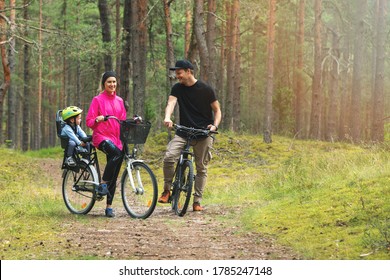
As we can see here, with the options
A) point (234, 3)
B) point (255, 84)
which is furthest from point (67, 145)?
point (255, 84)

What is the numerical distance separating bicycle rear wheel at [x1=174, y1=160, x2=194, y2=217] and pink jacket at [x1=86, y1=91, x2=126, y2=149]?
1063mm

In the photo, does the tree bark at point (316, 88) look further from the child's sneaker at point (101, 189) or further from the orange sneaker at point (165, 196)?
the child's sneaker at point (101, 189)

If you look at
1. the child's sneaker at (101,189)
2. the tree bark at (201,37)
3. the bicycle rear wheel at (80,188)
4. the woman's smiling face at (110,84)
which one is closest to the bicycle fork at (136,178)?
the child's sneaker at (101,189)

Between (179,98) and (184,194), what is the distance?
5.11 ft

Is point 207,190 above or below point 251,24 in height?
below

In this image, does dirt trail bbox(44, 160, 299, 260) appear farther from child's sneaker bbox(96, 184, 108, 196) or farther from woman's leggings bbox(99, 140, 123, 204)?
woman's leggings bbox(99, 140, 123, 204)

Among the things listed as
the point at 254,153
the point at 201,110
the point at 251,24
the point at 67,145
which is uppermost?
the point at 251,24

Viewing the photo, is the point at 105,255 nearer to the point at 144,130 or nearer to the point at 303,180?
the point at 144,130

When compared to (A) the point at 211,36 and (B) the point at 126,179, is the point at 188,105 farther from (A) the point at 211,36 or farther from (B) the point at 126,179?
(A) the point at 211,36

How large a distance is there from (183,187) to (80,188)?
1.64 m

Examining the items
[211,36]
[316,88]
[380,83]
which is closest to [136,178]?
[211,36]

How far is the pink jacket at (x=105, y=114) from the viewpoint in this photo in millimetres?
9297

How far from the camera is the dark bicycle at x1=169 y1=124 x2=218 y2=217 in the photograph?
9.37 meters

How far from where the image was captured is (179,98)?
9.54 metres
